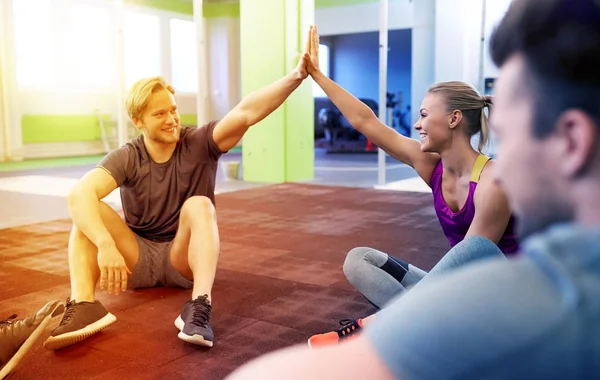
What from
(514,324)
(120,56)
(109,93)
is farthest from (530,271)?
(109,93)

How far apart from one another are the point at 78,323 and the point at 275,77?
5.13 meters

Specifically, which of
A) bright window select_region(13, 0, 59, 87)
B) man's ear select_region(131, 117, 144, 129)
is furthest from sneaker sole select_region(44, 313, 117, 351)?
bright window select_region(13, 0, 59, 87)

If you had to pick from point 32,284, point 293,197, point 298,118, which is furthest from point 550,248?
point 298,118

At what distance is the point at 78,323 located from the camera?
2.09 metres

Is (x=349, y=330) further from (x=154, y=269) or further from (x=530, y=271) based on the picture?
(x=530, y=271)

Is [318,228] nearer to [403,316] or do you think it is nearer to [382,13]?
[382,13]

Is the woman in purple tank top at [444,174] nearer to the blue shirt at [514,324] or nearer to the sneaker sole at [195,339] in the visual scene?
the sneaker sole at [195,339]

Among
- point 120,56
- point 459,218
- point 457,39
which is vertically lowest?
point 459,218

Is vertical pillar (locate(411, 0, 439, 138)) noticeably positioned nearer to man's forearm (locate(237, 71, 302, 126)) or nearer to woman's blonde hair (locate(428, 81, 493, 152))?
man's forearm (locate(237, 71, 302, 126))

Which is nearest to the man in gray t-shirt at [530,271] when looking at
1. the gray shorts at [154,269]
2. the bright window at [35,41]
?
the gray shorts at [154,269]

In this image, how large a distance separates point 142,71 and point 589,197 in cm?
1129

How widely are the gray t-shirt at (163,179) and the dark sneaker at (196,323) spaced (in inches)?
17.6

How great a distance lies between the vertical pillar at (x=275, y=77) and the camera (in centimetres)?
685

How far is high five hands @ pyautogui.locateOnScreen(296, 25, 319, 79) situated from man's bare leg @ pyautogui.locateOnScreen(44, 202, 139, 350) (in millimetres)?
935
